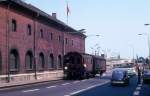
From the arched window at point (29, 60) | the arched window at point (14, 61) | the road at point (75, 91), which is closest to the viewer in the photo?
the road at point (75, 91)

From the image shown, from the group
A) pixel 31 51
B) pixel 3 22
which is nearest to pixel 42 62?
pixel 31 51

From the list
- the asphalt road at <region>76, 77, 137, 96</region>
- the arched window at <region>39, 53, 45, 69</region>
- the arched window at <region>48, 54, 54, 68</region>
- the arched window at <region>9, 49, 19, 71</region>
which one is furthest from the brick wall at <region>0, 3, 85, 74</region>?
the asphalt road at <region>76, 77, 137, 96</region>

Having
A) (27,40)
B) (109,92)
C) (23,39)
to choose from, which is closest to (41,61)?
(27,40)

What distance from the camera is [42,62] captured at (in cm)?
5709

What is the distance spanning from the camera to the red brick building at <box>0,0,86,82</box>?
4225cm

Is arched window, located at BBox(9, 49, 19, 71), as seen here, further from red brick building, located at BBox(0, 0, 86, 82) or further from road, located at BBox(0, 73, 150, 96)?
road, located at BBox(0, 73, 150, 96)

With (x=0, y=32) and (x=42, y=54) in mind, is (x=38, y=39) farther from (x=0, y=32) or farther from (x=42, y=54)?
(x=0, y=32)

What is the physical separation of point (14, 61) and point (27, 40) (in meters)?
4.91

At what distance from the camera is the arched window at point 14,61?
4397 centimetres

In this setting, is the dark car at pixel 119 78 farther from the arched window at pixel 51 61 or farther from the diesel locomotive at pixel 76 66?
the arched window at pixel 51 61

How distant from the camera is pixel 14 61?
149ft

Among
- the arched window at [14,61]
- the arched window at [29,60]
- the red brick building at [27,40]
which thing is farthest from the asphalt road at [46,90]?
the arched window at [29,60]

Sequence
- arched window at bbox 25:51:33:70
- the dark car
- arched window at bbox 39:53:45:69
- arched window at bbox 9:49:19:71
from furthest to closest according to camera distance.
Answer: arched window at bbox 39:53:45:69 < arched window at bbox 25:51:33:70 < arched window at bbox 9:49:19:71 < the dark car

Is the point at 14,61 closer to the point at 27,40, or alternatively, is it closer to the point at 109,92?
the point at 27,40
